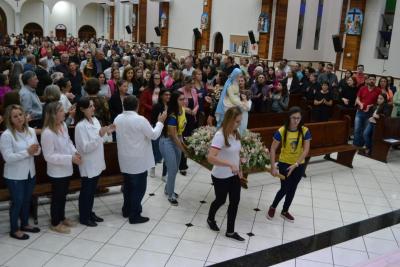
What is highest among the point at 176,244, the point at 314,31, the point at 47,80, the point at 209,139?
the point at 314,31

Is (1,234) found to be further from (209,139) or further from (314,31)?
(314,31)

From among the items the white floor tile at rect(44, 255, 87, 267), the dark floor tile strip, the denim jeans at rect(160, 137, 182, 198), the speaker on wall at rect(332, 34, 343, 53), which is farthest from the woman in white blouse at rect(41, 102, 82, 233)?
the speaker on wall at rect(332, 34, 343, 53)

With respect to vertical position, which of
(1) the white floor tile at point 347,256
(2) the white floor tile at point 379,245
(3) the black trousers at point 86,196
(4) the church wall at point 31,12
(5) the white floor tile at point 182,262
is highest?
(4) the church wall at point 31,12

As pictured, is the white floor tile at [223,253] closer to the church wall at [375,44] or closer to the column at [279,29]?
the church wall at [375,44]

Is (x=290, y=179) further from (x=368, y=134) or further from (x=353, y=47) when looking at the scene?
(x=353, y=47)

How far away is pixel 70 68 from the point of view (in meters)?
8.52

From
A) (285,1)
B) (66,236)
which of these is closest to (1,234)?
(66,236)

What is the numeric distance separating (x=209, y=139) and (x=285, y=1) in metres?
11.6

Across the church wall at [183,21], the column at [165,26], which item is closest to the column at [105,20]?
the column at [165,26]

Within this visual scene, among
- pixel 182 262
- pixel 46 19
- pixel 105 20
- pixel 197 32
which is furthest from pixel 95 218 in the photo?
pixel 105 20

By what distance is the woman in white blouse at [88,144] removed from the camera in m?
4.72

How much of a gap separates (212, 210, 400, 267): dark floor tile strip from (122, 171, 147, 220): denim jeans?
53.0 inches

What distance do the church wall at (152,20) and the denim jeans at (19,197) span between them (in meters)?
21.9

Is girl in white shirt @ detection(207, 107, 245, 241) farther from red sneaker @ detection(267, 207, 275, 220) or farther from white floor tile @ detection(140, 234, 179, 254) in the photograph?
red sneaker @ detection(267, 207, 275, 220)
